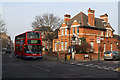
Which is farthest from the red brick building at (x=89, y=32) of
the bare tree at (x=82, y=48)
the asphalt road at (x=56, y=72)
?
the asphalt road at (x=56, y=72)

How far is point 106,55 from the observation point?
27.6m

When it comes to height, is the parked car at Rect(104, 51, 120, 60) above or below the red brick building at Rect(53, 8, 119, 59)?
below

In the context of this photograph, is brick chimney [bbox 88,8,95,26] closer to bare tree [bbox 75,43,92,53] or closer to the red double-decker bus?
bare tree [bbox 75,43,92,53]

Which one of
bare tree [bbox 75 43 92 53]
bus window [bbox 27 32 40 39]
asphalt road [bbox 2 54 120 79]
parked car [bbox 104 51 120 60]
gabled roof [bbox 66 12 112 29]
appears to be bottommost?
asphalt road [bbox 2 54 120 79]

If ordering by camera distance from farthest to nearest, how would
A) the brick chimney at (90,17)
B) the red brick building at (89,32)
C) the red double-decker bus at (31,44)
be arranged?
the brick chimney at (90,17) < the red brick building at (89,32) < the red double-decker bus at (31,44)

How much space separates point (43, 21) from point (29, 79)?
45.7 m

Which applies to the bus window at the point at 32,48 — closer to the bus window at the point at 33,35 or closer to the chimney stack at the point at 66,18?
the bus window at the point at 33,35

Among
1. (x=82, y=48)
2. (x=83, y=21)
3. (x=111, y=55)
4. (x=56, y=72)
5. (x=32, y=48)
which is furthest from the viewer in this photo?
(x=83, y=21)

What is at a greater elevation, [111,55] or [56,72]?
[111,55]

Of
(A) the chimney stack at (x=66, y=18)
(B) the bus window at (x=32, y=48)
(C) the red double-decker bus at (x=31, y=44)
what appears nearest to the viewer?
(C) the red double-decker bus at (x=31, y=44)

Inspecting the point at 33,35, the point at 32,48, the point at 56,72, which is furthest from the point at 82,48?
the point at 56,72

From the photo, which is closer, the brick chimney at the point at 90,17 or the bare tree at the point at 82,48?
the bare tree at the point at 82,48

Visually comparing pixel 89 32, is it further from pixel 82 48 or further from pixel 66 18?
pixel 82 48

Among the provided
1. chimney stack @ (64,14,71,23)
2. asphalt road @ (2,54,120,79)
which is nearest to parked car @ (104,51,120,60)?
asphalt road @ (2,54,120,79)
